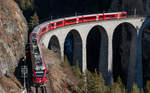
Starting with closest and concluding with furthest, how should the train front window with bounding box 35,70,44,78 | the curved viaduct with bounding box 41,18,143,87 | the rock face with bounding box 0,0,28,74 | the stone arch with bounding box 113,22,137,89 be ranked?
the train front window with bounding box 35,70,44,78 → the rock face with bounding box 0,0,28,74 → the curved viaduct with bounding box 41,18,143,87 → the stone arch with bounding box 113,22,137,89

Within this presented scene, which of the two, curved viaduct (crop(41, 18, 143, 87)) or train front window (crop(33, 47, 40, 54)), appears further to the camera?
curved viaduct (crop(41, 18, 143, 87))

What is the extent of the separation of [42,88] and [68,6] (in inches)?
3036

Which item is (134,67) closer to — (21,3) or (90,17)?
(90,17)

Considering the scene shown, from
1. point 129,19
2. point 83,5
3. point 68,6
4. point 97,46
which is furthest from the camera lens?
point 68,6

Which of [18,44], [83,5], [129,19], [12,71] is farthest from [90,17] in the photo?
[83,5]

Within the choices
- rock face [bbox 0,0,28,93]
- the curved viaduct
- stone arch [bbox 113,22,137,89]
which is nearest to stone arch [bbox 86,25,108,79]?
the curved viaduct

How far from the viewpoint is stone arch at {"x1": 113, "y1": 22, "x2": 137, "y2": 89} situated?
60031 millimetres

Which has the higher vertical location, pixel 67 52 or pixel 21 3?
pixel 21 3

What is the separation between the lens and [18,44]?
35531 mm

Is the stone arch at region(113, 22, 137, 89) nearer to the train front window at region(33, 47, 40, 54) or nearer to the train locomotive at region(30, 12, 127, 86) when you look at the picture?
the train locomotive at region(30, 12, 127, 86)

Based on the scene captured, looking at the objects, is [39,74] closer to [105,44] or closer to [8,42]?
[8,42]

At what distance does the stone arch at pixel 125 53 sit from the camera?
60031 millimetres

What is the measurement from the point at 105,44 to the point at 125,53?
13501mm

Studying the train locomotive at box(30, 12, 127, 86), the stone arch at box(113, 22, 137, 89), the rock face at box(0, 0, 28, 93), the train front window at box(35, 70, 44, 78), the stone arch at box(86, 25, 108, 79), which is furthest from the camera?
the stone arch at box(113, 22, 137, 89)
